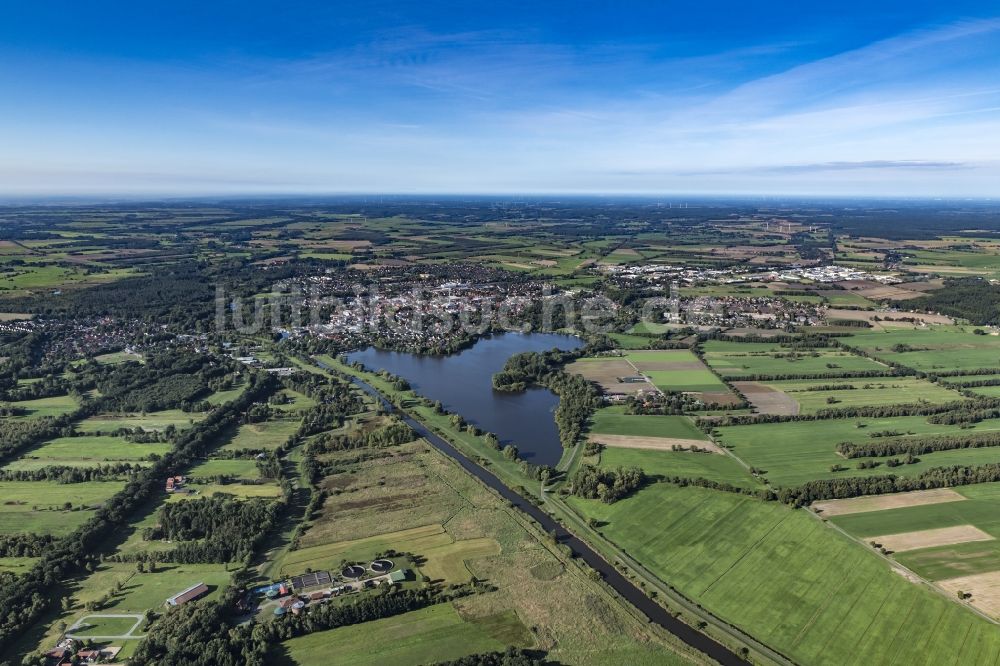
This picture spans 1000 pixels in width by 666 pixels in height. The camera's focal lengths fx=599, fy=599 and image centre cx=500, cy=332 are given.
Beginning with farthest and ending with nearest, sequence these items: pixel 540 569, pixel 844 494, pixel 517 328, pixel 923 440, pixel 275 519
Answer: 1. pixel 517 328
2. pixel 923 440
3. pixel 844 494
4. pixel 275 519
5. pixel 540 569

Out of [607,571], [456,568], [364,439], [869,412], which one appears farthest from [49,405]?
[869,412]

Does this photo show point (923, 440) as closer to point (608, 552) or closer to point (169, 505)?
point (608, 552)

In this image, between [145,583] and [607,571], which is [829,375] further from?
[145,583]

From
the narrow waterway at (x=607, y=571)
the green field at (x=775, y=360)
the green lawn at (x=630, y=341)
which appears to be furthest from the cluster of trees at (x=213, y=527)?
the green lawn at (x=630, y=341)

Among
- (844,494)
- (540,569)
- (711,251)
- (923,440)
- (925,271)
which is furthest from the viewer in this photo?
(711,251)

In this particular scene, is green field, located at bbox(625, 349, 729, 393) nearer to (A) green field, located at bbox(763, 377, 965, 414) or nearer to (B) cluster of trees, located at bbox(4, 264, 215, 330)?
(A) green field, located at bbox(763, 377, 965, 414)

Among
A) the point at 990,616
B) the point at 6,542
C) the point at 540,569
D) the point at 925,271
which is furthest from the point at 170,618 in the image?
the point at 925,271

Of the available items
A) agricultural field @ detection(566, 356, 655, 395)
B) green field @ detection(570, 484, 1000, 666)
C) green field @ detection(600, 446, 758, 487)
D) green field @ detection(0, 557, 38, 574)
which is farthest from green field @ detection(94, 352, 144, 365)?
green field @ detection(570, 484, 1000, 666)

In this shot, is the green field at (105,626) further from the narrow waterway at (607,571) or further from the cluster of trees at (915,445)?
the cluster of trees at (915,445)
